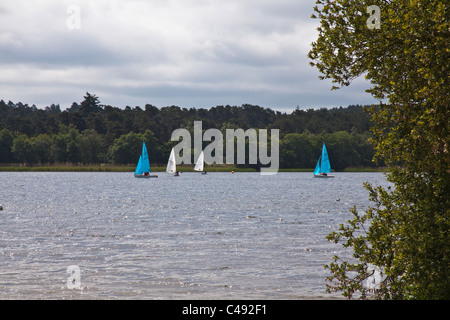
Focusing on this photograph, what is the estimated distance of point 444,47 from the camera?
1070 cm

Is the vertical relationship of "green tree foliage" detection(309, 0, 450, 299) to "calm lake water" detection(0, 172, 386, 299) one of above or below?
above

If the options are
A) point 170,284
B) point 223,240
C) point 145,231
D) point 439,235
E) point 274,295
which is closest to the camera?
point 439,235

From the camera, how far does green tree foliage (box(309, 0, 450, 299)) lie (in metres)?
10.8

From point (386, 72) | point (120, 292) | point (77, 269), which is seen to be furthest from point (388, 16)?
point (77, 269)

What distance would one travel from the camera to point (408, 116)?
12.0m

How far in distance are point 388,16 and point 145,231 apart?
27589mm

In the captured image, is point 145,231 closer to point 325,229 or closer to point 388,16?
point 325,229

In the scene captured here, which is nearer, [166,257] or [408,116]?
[408,116]

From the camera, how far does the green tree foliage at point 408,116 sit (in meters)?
10.8

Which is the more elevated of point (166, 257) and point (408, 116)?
point (408, 116)

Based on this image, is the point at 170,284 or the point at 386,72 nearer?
the point at 386,72

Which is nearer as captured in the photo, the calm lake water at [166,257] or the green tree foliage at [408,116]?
the green tree foliage at [408,116]

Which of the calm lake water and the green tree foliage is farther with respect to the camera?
the calm lake water

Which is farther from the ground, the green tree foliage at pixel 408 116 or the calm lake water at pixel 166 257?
the green tree foliage at pixel 408 116
